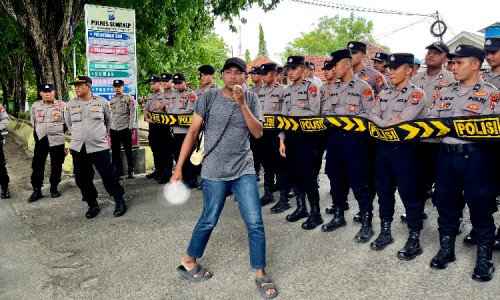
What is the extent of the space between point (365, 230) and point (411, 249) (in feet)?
1.93

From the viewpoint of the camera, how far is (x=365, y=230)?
4355 millimetres

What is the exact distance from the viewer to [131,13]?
816 centimetres

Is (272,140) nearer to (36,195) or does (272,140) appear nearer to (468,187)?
(468,187)

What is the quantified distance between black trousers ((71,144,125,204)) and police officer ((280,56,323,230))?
2.42 metres

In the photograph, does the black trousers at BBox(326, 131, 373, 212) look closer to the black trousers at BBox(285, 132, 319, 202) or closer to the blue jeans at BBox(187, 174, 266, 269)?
the black trousers at BBox(285, 132, 319, 202)

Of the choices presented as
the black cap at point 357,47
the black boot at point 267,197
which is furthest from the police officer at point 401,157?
the black boot at point 267,197

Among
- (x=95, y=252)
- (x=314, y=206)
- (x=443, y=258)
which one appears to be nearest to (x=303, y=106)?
(x=314, y=206)

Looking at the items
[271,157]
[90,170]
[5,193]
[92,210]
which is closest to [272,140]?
[271,157]

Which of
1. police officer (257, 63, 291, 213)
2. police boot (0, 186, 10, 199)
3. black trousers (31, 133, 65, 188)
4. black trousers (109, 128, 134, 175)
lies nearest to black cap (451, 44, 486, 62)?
police officer (257, 63, 291, 213)

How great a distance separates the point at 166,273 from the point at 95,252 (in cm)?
106

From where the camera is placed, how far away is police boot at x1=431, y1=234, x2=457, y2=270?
3586mm

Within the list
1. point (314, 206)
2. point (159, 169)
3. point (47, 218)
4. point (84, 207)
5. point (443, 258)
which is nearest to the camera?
point (443, 258)

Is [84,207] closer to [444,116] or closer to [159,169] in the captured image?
[159,169]

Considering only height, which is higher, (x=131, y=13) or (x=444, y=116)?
(x=131, y=13)
